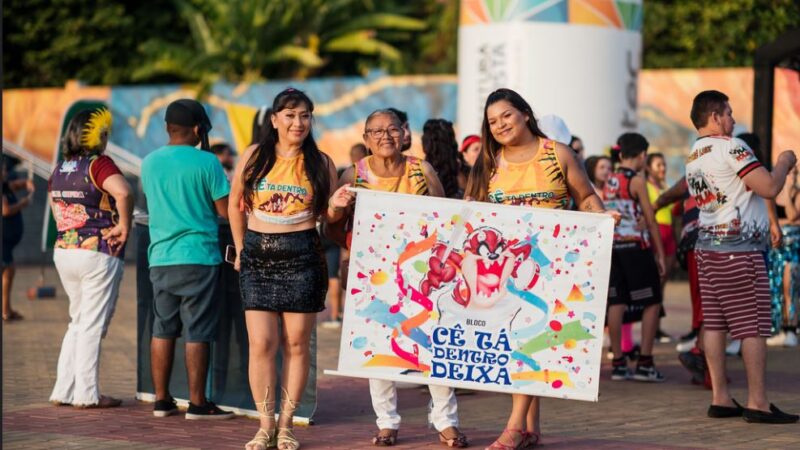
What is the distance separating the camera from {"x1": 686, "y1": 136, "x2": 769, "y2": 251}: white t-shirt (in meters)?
8.16

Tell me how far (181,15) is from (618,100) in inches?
954

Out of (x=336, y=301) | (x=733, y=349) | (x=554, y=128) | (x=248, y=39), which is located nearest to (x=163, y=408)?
(x=554, y=128)

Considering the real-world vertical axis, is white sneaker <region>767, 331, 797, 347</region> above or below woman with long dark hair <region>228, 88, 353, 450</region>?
below

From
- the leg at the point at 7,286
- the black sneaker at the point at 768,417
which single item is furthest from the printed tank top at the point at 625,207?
the leg at the point at 7,286

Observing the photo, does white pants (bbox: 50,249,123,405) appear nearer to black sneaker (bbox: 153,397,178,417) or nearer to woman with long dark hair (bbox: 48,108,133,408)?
woman with long dark hair (bbox: 48,108,133,408)

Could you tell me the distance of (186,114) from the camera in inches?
323

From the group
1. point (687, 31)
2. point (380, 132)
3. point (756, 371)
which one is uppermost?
point (687, 31)

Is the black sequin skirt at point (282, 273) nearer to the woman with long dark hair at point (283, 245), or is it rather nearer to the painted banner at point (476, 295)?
the woman with long dark hair at point (283, 245)

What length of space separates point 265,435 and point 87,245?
7.49ft

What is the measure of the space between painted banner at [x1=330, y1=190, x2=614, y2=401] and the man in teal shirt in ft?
5.37

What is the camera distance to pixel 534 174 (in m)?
6.98

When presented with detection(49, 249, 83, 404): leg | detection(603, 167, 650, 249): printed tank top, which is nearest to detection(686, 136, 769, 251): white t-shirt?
detection(603, 167, 650, 249): printed tank top

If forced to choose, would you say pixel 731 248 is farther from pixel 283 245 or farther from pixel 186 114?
pixel 186 114

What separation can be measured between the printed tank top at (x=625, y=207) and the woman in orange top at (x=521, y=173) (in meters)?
3.32
